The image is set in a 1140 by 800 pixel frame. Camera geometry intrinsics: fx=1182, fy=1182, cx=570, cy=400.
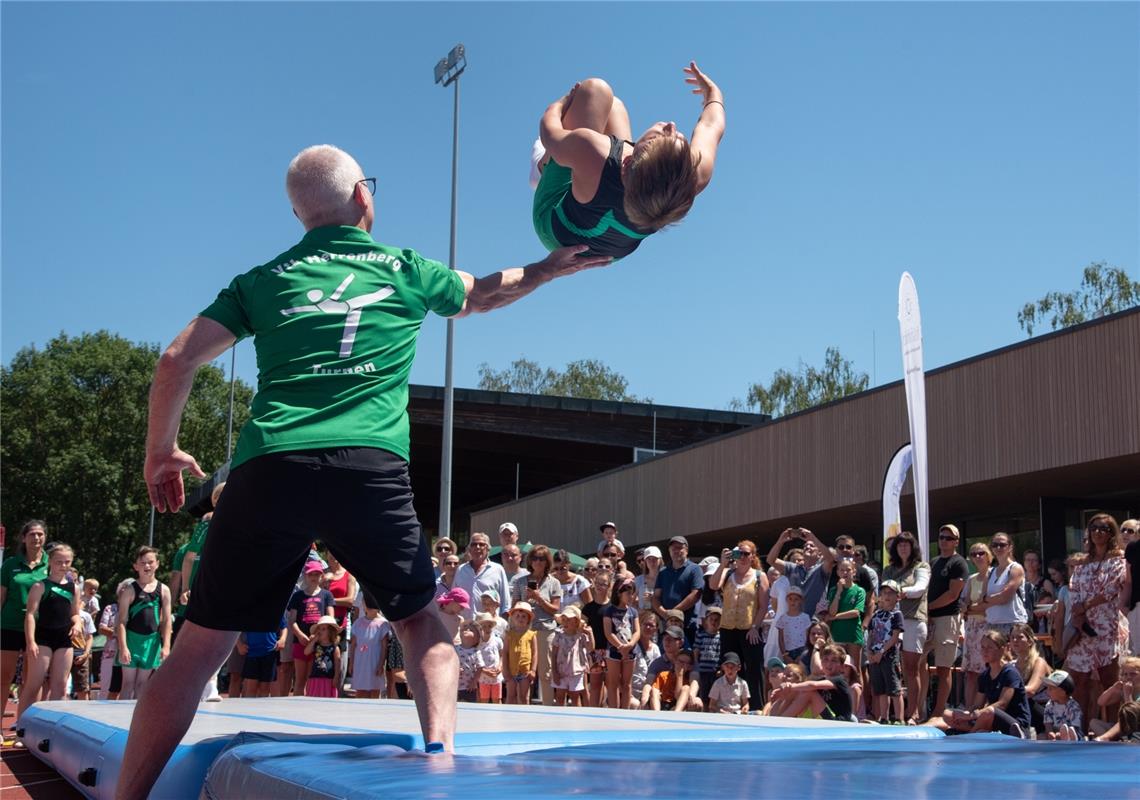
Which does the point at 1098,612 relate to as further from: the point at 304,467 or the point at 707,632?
the point at 304,467

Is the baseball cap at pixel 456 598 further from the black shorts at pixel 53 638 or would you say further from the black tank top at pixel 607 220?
the black tank top at pixel 607 220

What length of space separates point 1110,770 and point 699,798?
1.32 meters

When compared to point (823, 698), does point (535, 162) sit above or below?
above

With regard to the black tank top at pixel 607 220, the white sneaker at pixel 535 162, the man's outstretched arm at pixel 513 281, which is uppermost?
the white sneaker at pixel 535 162

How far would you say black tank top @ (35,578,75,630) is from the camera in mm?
8234

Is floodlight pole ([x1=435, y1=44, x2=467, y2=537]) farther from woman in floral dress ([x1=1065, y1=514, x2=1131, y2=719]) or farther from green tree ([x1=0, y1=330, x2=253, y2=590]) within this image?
green tree ([x1=0, y1=330, x2=253, y2=590])

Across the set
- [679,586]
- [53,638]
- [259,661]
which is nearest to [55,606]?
[53,638]

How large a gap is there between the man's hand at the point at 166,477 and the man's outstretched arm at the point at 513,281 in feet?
2.66

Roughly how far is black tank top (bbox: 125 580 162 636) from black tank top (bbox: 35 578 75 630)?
0.52 metres

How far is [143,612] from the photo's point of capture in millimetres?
8797

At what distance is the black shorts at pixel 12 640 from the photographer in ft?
26.4

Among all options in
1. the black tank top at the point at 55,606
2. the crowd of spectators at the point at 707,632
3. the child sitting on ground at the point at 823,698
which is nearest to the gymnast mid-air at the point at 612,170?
the crowd of spectators at the point at 707,632

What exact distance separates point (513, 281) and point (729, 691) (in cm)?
661

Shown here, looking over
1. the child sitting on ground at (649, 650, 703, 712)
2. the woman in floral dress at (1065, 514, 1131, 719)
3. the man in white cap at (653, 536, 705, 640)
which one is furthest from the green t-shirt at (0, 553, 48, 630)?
the woman in floral dress at (1065, 514, 1131, 719)
